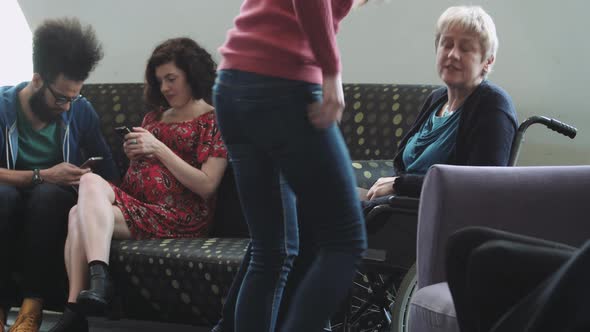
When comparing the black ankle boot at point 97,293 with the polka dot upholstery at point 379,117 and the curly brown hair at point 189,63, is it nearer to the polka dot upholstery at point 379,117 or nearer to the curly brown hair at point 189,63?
the curly brown hair at point 189,63

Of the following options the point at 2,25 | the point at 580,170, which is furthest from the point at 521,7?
the point at 2,25

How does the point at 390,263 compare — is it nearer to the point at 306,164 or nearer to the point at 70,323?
the point at 306,164

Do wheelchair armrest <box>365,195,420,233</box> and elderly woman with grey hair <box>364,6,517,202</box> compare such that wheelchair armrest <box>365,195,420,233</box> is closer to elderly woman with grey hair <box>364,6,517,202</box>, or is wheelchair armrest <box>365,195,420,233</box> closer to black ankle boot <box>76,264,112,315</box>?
elderly woman with grey hair <box>364,6,517,202</box>

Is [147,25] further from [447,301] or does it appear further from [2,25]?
[447,301]

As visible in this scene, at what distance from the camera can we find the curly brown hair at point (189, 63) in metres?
2.79

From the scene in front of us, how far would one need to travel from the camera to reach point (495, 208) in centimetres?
167

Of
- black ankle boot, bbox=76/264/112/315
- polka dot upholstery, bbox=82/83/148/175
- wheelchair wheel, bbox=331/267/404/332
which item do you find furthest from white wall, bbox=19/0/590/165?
black ankle boot, bbox=76/264/112/315

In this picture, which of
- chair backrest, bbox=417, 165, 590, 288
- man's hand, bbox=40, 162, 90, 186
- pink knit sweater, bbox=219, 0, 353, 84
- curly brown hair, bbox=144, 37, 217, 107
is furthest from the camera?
curly brown hair, bbox=144, 37, 217, 107

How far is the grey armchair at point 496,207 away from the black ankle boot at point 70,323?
1033 mm

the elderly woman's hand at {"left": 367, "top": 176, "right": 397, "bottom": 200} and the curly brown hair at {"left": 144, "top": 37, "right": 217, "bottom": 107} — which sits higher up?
the curly brown hair at {"left": 144, "top": 37, "right": 217, "bottom": 107}

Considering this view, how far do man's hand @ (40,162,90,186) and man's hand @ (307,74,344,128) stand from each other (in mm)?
1432

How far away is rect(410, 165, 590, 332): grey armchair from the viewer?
167 cm

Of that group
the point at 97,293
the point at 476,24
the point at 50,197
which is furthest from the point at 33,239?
the point at 476,24

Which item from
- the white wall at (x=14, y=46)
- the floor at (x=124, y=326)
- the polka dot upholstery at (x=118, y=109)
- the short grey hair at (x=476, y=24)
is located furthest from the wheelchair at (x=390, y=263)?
the white wall at (x=14, y=46)
